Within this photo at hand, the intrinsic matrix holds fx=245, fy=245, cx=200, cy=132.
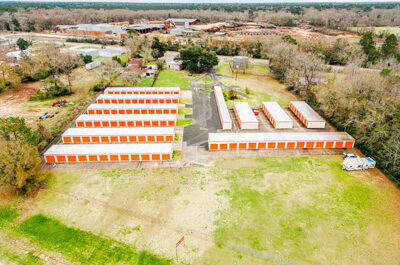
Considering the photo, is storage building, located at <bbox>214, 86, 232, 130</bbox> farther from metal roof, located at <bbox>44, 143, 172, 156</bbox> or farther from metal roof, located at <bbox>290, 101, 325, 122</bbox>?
metal roof, located at <bbox>290, 101, 325, 122</bbox>

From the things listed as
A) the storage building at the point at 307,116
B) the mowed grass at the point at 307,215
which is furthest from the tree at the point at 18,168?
the storage building at the point at 307,116

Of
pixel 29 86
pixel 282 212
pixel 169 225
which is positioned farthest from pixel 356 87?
pixel 29 86

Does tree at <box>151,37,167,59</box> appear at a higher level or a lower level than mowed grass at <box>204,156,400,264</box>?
higher

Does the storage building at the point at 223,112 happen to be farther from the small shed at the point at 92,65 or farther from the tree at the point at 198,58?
the small shed at the point at 92,65

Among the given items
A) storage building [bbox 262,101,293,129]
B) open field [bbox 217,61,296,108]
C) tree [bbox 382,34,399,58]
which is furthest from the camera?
tree [bbox 382,34,399,58]

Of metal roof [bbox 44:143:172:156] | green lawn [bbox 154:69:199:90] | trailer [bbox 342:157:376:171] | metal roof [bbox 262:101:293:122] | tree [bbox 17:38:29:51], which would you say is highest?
tree [bbox 17:38:29:51]

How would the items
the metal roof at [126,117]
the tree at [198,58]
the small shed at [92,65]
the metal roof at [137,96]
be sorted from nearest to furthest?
1. the metal roof at [126,117]
2. the metal roof at [137,96]
3. the tree at [198,58]
4. the small shed at [92,65]

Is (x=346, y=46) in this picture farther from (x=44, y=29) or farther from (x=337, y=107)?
(x=44, y=29)

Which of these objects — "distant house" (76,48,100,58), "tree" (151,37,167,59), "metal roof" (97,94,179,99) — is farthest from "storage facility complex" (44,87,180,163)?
"distant house" (76,48,100,58)
